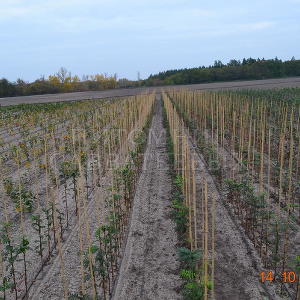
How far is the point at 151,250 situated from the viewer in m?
4.38

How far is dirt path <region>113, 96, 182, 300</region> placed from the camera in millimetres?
3617

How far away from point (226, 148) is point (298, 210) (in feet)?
13.8

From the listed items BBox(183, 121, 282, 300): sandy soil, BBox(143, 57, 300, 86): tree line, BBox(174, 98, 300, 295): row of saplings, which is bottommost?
BBox(183, 121, 282, 300): sandy soil

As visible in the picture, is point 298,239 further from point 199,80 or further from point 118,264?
point 199,80

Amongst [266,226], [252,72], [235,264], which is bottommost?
[235,264]

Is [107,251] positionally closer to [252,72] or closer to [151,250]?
[151,250]

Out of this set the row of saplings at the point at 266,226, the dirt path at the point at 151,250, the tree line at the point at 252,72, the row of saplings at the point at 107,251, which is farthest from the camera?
the tree line at the point at 252,72

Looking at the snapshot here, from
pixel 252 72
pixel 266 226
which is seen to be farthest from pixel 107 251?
pixel 252 72

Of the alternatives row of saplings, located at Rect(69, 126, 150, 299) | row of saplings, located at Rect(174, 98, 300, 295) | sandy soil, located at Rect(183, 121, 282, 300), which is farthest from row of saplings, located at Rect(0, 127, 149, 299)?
row of saplings, located at Rect(174, 98, 300, 295)

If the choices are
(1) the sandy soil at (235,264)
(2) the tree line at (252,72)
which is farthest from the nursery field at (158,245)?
(2) the tree line at (252,72)

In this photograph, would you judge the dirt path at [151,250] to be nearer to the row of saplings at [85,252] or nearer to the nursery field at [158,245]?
the nursery field at [158,245]

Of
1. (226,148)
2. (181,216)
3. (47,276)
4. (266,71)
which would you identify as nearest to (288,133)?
(226,148)

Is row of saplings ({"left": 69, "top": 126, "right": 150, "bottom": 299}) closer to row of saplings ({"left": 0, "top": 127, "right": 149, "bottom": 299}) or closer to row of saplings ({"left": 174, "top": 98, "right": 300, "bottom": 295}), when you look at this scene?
row of saplings ({"left": 0, "top": 127, "right": 149, "bottom": 299})

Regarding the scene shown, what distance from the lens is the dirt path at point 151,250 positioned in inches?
142
